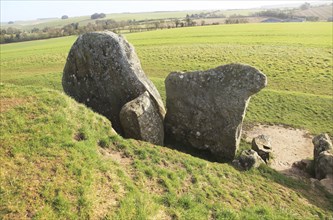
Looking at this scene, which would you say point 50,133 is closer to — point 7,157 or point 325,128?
point 7,157

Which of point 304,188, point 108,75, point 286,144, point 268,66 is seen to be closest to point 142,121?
point 108,75

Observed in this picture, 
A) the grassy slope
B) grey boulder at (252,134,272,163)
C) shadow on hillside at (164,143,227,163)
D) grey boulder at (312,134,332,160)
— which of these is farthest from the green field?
grey boulder at (312,134,332,160)

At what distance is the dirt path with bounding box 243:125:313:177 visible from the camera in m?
20.3

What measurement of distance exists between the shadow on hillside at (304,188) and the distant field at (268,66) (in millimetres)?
10223

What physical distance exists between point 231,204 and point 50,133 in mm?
8791

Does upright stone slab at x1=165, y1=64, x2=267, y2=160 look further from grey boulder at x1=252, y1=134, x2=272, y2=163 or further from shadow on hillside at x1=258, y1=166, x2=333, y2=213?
shadow on hillside at x1=258, y1=166, x2=333, y2=213

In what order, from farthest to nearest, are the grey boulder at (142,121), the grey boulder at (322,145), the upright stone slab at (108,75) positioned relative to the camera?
1. the upright stone slab at (108,75)
2. the grey boulder at (322,145)
3. the grey boulder at (142,121)

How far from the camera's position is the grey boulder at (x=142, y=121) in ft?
57.7

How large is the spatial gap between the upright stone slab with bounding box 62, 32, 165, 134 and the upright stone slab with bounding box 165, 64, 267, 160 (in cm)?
136

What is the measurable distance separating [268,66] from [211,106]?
28228 mm

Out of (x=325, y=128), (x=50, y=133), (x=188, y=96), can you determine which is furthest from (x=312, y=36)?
(x=50, y=133)

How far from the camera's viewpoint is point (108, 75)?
20.5 meters

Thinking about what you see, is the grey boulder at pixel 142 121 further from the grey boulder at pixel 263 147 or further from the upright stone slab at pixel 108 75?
the grey boulder at pixel 263 147

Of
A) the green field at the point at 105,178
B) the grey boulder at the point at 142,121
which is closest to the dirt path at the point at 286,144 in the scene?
the green field at the point at 105,178
